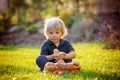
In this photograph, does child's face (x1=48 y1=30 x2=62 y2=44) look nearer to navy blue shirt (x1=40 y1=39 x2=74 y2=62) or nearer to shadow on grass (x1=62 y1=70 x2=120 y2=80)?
navy blue shirt (x1=40 y1=39 x2=74 y2=62)

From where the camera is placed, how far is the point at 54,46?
5.70m

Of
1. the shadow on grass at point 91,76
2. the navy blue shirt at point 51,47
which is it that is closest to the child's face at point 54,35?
the navy blue shirt at point 51,47

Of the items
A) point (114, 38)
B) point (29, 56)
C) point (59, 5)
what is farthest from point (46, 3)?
point (29, 56)

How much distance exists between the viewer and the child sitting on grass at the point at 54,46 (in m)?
5.40

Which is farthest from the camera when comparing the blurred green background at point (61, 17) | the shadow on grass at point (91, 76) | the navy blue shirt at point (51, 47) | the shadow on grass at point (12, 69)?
the blurred green background at point (61, 17)

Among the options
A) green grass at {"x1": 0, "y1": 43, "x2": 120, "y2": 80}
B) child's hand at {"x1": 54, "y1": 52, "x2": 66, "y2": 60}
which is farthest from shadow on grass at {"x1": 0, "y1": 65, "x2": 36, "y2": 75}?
child's hand at {"x1": 54, "y1": 52, "x2": 66, "y2": 60}

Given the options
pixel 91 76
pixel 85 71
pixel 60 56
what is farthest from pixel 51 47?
pixel 91 76

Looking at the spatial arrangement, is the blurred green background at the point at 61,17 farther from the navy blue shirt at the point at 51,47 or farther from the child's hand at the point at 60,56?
the child's hand at the point at 60,56

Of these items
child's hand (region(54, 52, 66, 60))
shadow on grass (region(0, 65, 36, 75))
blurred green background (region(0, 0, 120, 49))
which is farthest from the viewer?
blurred green background (region(0, 0, 120, 49))

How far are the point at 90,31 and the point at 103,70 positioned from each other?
7136mm

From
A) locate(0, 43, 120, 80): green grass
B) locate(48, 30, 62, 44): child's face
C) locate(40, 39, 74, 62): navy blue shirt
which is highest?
locate(48, 30, 62, 44): child's face

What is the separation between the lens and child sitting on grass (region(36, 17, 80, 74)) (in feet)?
17.7

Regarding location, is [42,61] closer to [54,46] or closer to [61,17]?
[54,46]

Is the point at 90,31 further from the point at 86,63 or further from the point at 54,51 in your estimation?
the point at 54,51
